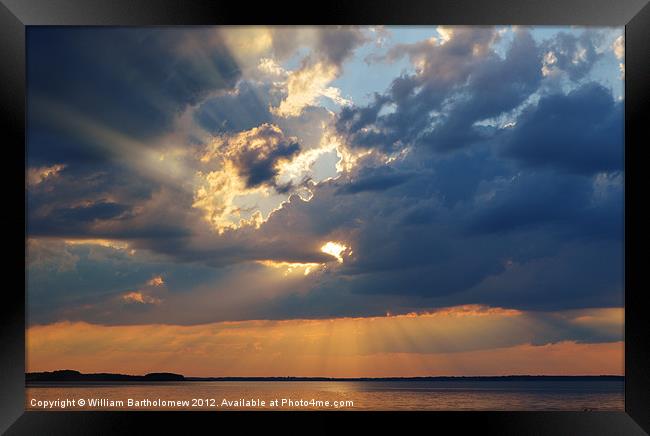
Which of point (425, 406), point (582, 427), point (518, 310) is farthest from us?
point (425, 406)

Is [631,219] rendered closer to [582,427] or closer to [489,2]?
[582,427]

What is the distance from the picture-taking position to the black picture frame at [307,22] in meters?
4.39

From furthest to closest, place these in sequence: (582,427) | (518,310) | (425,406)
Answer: (425,406), (518,310), (582,427)

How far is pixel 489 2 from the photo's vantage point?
4457mm

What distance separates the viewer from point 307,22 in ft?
15.1

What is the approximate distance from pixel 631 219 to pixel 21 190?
170 inches

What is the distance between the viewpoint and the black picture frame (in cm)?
439

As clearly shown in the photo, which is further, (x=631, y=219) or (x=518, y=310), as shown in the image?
(x=518, y=310)

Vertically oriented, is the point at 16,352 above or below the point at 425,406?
above

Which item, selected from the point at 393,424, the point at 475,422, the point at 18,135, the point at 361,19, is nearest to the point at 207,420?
the point at 393,424

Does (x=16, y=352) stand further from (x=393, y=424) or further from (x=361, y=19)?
(x=361, y=19)

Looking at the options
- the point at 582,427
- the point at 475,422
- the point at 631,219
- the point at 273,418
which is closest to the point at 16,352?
the point at 273,418

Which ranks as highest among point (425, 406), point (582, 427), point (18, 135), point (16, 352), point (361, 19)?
point (361, 19)

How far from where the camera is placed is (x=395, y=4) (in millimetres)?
4496
